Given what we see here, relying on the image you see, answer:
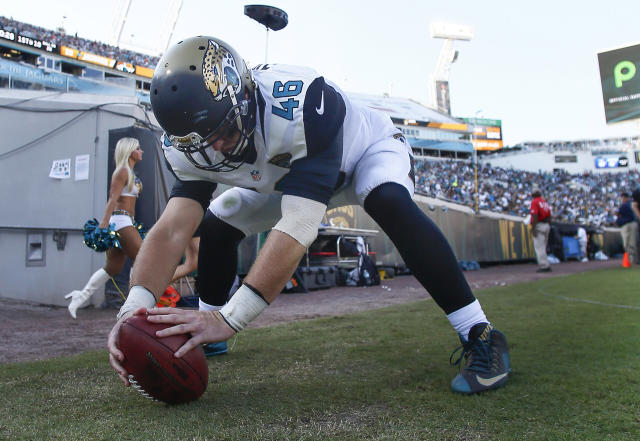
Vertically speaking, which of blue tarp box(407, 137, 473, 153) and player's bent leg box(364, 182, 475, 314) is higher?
blue tarp box(407, 137, 473, 153)

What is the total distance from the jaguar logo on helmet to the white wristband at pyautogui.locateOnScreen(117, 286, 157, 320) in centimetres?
82

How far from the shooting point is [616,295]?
19.3ft

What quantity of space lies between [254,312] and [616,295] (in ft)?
18.7

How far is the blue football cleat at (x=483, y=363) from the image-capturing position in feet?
6.52

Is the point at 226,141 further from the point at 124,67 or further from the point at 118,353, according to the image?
the point at 124,67

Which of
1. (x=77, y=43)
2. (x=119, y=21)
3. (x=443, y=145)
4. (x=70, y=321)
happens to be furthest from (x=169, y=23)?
(x=70, y=321)

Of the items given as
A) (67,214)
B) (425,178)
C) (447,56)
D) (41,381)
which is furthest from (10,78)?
(447,56)

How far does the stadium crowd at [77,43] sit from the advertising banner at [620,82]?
35.2 meters

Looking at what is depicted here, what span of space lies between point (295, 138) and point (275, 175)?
254 millimetres

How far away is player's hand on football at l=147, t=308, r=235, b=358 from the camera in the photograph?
5.28 ft

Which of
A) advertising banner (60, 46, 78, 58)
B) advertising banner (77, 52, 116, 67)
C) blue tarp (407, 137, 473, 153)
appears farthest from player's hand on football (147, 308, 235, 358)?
blue tarp (407, 137, 473, 153)

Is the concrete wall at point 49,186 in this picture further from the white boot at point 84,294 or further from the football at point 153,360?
the football at point 153,360

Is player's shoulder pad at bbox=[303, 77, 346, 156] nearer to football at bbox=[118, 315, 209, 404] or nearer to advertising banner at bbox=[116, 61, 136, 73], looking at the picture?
football at bbox=[118, 315, 209, 404]

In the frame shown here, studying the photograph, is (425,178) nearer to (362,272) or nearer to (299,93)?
(362,272)
